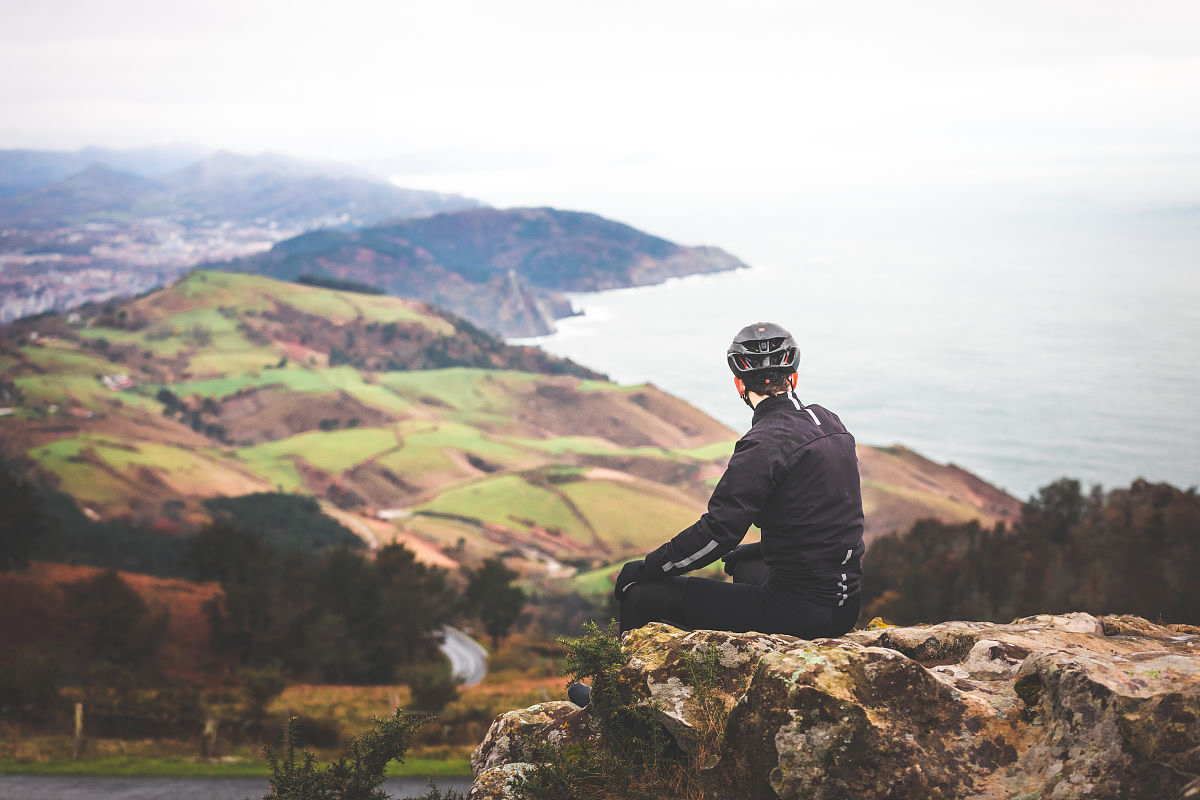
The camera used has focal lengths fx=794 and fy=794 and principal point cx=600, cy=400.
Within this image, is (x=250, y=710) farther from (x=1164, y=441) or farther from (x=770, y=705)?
(x=1164, y=441)

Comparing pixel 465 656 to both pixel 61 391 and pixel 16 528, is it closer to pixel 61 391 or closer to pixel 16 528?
pixel 16 528

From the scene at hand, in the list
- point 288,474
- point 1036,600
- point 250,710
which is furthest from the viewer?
point 288,474

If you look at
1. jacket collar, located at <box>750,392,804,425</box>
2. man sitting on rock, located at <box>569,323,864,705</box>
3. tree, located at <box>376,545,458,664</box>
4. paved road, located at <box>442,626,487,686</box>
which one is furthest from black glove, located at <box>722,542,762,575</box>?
tree, located at <box>376,545,458,664</box>

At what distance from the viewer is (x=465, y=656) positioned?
63469mm

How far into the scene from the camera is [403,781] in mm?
18875

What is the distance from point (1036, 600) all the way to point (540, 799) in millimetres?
73023

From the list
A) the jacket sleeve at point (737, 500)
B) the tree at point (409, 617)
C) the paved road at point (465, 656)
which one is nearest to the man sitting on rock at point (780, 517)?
the jacket sleeve at point (737, 500)

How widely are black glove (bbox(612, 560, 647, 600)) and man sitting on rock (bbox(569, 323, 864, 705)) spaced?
4 cm

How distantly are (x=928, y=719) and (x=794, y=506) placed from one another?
1487mm

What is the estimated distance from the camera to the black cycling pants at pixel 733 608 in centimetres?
563

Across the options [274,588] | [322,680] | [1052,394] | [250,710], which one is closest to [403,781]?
[250,710]

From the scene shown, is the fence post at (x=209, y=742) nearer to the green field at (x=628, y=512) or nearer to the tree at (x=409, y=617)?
the tree at (x=409, y=617)

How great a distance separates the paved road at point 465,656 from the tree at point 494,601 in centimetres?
209

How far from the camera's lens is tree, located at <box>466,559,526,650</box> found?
67.4 meters
